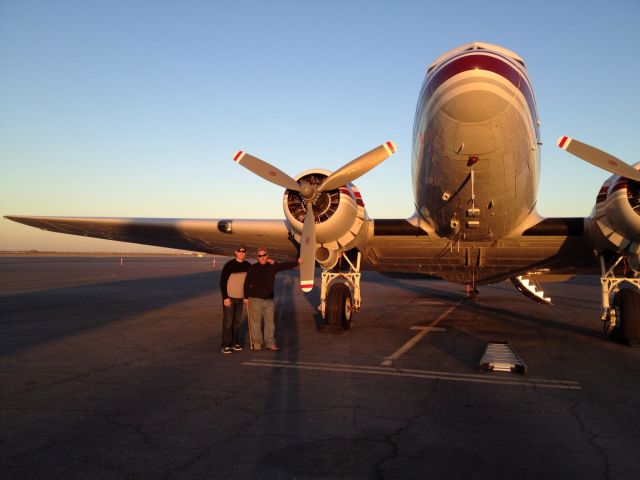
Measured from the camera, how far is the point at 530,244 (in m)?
11.7

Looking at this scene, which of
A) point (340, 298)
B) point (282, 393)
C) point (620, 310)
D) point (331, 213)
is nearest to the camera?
point (282, 393)

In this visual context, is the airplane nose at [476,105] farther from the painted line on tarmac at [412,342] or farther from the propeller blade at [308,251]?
the painted line on tarmac at [412,342]

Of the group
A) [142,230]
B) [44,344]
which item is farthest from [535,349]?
[142,230]

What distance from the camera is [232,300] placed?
29.3 ft

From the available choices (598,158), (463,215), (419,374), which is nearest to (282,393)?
(419,374)

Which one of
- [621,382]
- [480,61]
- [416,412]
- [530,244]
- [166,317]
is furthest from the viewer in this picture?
[166,317]

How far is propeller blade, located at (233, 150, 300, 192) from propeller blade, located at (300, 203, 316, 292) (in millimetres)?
607

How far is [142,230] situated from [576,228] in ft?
36.7

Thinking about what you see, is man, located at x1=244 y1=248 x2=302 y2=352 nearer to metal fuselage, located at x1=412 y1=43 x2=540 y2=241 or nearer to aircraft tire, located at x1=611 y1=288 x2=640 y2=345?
metal fuselage, located at x1=412 y1=43 x2=540 y2=241

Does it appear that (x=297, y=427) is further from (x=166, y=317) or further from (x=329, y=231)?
(x=166, y=317)

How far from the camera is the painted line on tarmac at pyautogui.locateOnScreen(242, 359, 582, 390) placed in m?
6.77

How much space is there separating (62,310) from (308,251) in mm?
9179

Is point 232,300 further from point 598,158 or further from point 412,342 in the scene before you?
point 598,158

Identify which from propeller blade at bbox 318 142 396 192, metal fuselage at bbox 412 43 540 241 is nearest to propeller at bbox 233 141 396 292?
propeller blade at bbox 318 142 396 192
